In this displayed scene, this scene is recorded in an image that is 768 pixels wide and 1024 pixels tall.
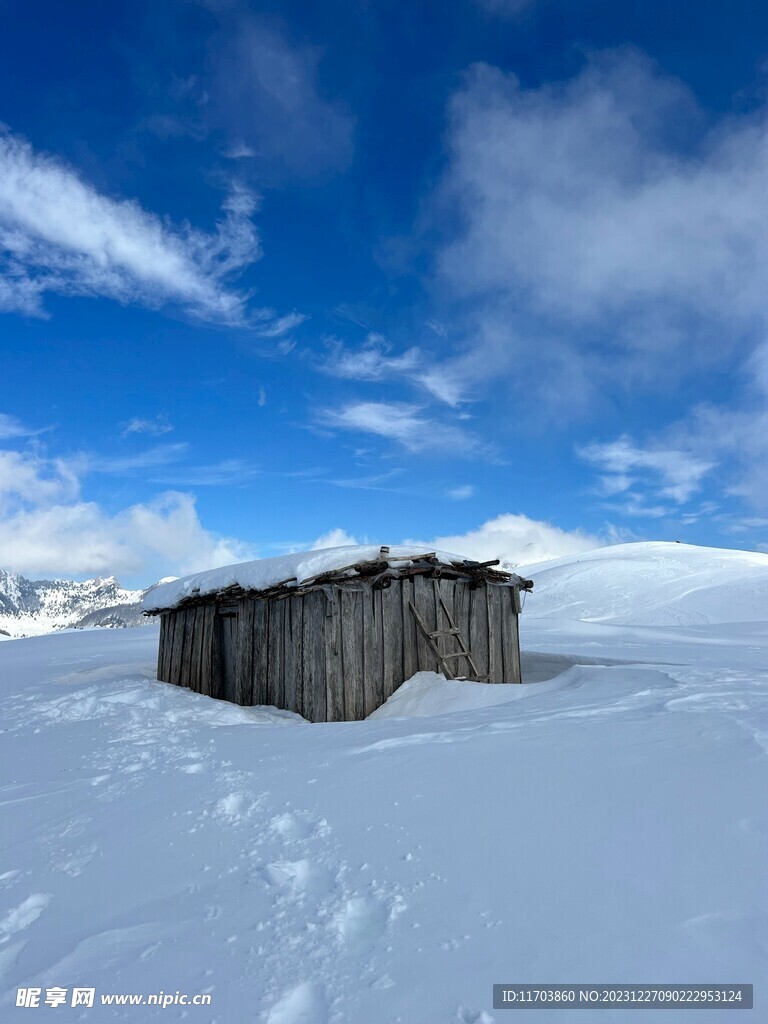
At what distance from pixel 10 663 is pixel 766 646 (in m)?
21.2

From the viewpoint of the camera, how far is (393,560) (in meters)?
9.49

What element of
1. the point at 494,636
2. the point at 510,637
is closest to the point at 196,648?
the point at 494,636

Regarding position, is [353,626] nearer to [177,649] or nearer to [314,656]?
[314,656]

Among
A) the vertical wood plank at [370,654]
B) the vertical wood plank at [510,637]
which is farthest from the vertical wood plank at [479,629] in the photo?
the vertical wood plank at [370,654]

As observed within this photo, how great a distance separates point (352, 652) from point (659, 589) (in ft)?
69.5

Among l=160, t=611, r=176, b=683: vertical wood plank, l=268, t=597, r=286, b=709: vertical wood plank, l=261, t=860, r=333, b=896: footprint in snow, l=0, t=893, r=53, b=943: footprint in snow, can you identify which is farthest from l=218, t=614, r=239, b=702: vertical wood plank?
l=261, t=860, r=333, b=896: footprint in snow

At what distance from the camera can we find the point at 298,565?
30.6ft

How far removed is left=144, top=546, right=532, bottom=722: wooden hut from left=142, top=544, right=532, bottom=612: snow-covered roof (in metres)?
0.02

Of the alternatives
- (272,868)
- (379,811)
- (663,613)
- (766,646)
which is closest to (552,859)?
(379,811)

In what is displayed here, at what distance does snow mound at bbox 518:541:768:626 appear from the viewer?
23.6 metres

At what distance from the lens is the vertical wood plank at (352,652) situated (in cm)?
909

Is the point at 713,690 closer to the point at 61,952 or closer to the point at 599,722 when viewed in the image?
the point at 599,722

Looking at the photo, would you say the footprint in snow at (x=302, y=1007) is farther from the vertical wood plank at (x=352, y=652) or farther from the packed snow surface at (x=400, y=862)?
the vertical wood plank at (x=352, y=652)

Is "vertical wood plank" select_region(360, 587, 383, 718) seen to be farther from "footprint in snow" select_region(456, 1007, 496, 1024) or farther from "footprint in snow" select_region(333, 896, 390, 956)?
"footprint in snow" select_region(456, 1007, 496, 1024)
